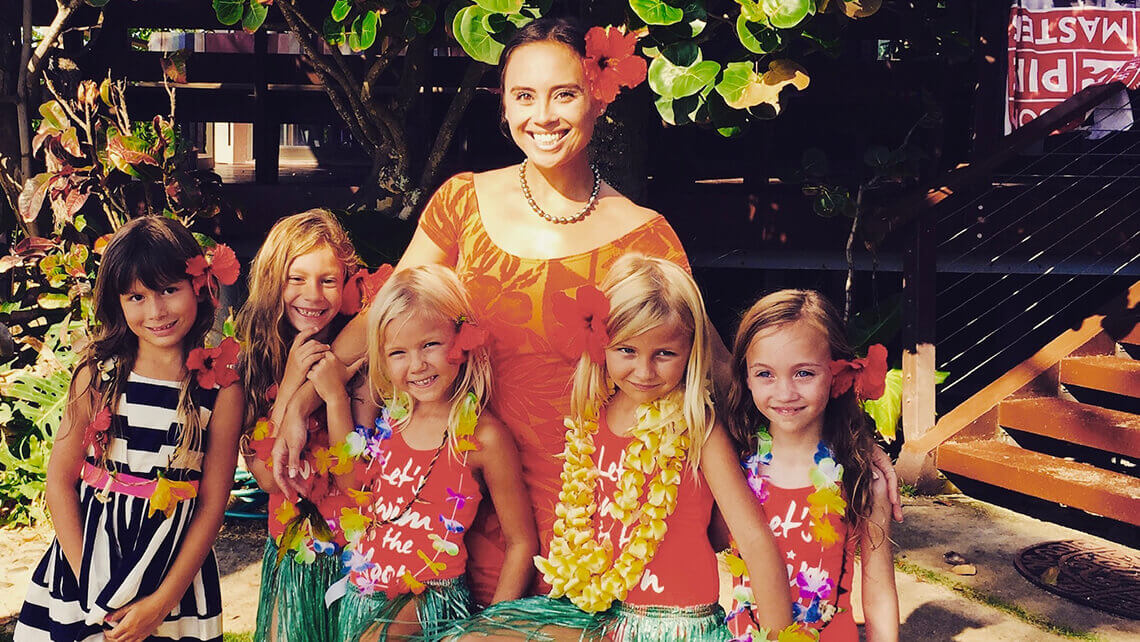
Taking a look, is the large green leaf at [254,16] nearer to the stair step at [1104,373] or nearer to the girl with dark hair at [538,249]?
the girl with dark hair at [538,249]

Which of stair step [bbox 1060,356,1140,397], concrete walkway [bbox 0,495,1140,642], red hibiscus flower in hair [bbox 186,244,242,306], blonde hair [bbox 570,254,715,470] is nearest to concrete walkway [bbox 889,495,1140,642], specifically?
concrete walkway [bbox 0,495,1140,642]

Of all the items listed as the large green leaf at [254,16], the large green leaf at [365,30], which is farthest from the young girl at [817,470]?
the large green leaf at [254,16]

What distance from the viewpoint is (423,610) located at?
7.25 feet

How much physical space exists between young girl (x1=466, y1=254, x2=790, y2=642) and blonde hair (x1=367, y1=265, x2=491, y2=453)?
0.20 metres

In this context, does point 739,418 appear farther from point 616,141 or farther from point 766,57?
point 616,141

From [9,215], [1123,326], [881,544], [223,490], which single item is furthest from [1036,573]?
[9,215]

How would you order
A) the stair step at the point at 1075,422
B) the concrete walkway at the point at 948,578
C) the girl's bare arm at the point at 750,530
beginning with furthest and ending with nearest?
the stair step at the point at 1075,422 < the concrete walkway at the point at 948,578 < the girl's bare arm at the point at 750,530

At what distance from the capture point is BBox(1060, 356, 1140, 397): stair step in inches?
209

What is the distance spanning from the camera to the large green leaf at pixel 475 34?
3344 mm

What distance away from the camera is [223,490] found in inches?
98.9

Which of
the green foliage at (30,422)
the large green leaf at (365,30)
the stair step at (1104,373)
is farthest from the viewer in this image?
the stair step at (1104,373)

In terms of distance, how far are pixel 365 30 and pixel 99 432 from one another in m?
1.86

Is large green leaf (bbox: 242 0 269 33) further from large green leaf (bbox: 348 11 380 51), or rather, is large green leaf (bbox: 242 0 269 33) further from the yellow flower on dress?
the yellow flower on dress

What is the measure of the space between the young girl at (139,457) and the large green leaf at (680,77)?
1.55 m
